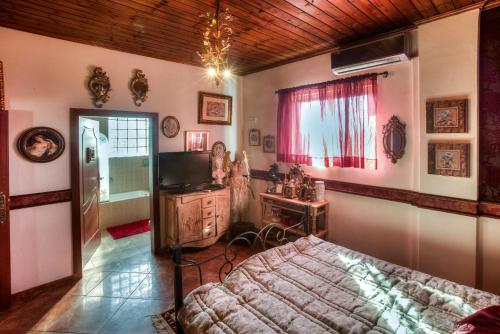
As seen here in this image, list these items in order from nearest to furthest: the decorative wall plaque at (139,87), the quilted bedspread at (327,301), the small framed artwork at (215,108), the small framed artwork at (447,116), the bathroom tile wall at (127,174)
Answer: the quilted bedspread at (327,301) < the small framed artwork at (447,116) < the decorative wall plaque at (139,87) < the small framed artwork at (215,108) < the bathroom tile wall at (127,174)

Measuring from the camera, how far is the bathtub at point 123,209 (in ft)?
15.0

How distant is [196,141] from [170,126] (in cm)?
45

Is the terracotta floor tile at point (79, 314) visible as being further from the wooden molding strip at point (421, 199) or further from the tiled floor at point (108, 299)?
the wooden molding strip at point (421, 199)

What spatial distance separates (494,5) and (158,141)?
3622 mm

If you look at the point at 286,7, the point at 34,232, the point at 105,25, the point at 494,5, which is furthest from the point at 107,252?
the point at 494,5

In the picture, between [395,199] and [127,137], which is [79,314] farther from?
[127,137]

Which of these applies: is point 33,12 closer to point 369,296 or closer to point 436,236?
point 369,296

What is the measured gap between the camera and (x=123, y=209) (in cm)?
478

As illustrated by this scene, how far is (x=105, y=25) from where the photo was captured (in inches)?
98.0

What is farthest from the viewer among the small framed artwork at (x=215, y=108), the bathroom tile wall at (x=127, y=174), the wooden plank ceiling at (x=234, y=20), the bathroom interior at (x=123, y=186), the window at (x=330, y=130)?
the bathroom tile wall at (x=127, y=174)

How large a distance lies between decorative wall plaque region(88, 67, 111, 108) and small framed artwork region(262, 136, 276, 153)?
7.26 feet

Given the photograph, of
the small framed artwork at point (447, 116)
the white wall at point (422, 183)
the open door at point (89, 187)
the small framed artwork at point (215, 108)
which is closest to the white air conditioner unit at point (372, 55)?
the white wall at point (422, 183)

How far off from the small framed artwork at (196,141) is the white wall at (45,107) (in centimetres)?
84

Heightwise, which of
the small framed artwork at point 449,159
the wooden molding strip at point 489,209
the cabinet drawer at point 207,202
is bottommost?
the cabinet drawer at point 207,202
